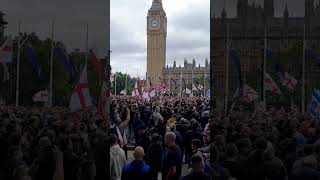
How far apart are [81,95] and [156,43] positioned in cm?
14989

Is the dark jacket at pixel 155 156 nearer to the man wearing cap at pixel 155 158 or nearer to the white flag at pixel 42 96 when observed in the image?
the man wearing cap at pixel 155 158

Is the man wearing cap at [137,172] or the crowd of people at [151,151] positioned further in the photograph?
the man wearing cap at [137,172]

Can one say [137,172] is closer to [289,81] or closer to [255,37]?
[255,37]

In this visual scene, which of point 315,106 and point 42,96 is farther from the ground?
point 42,96

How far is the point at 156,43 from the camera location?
6235 inches

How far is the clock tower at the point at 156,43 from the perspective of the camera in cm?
15200

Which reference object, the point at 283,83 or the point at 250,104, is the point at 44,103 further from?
the point at 283,83

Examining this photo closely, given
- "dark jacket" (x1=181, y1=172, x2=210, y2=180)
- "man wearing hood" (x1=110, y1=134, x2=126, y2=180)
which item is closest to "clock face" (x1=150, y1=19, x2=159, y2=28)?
"man wearing hood" (x1=110, y1=134, x2=126, y2=180)

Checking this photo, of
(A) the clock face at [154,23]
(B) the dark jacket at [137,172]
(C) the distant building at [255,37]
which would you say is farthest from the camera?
(A) the clock face at [154,23]

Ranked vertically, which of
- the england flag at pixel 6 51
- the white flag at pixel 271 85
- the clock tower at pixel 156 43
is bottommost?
the white flag at pixel 271 85

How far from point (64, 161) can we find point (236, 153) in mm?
2328

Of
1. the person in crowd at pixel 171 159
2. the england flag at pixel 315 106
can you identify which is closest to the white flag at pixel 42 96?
the person in crowd at pixel 171 159

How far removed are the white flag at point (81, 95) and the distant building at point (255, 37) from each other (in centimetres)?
209

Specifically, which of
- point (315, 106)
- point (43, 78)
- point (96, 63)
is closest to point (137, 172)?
point (96, 63)
